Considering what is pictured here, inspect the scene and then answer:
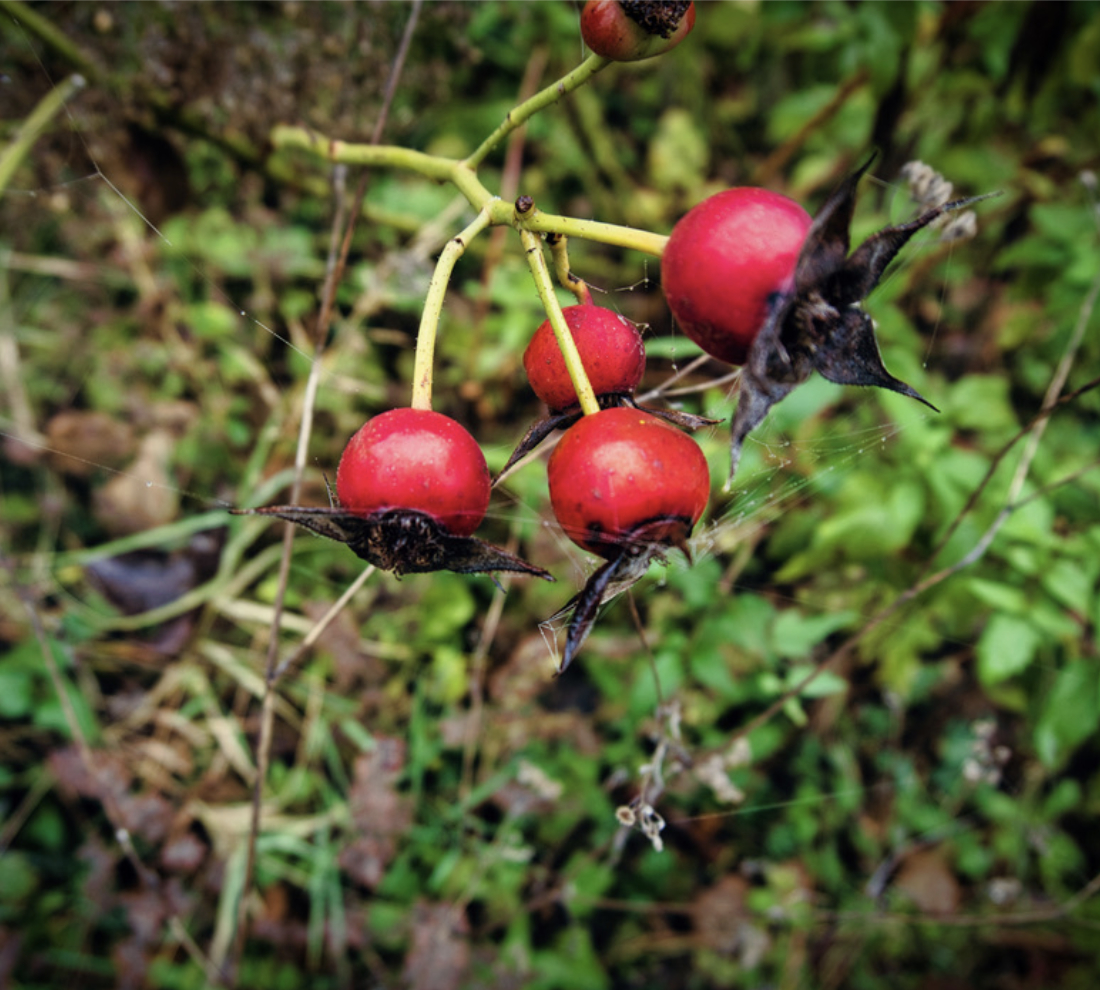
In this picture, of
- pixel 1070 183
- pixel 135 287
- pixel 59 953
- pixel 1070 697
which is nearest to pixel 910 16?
pixel 1070 183

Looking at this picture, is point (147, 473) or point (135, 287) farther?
point (135, 287)

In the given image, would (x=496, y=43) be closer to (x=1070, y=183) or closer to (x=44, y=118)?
(x=44, y=118)

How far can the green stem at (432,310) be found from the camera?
1.00 m

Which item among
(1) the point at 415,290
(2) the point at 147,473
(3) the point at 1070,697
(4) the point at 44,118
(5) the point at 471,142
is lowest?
(3) the point at 1070,697

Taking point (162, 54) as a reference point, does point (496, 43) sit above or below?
above

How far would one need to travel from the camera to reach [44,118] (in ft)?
6.84

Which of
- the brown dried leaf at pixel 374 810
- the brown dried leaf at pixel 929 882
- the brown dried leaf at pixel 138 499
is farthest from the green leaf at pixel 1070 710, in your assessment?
the brown dried leaf at pixel 138 499

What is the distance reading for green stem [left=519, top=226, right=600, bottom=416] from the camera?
0.94 metres

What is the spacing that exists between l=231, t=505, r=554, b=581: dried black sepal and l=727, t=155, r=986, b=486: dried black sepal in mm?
341

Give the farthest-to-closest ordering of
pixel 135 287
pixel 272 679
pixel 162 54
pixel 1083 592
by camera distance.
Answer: pixel 135 287, pixel 162 54, pixel 1083 592, pixel 272 679

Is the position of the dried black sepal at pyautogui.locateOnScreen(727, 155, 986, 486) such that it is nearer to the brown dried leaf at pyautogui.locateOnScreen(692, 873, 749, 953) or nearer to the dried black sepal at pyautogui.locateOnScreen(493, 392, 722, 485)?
the dried black sepal at pyautogui.locateOnScreen(493, 392, 722, 485)

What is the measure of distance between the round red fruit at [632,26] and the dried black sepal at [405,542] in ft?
2.21

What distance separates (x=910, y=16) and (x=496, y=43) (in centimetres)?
153

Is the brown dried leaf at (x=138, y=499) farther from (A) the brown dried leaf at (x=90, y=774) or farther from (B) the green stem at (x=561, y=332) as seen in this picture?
(B) the green stem at (x=561, y=332)
